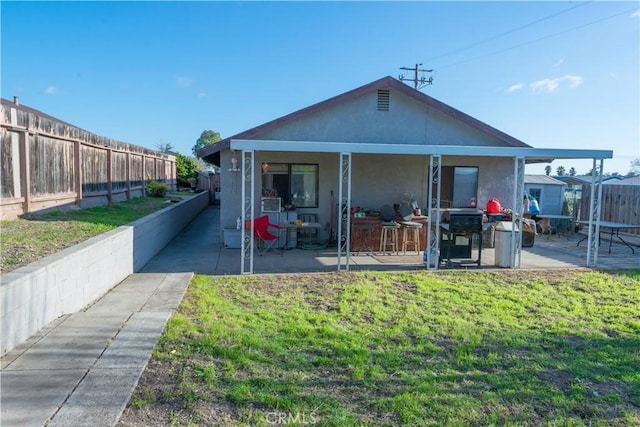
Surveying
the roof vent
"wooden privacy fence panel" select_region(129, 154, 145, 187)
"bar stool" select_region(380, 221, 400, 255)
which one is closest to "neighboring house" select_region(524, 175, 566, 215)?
the roof vent

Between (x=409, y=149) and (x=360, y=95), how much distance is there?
343 cm

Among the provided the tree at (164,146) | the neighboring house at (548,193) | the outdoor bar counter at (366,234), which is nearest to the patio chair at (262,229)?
the outdoor bar counter at (366,234)

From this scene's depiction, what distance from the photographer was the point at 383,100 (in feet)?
36.8

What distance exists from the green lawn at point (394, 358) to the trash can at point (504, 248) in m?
1.89

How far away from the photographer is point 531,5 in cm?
1450

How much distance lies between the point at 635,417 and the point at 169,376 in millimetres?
3681

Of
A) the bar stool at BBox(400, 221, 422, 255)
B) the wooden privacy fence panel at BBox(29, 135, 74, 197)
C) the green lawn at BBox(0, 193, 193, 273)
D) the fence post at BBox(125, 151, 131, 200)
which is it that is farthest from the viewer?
the fence post at BBox(125, 151, 131, 200)

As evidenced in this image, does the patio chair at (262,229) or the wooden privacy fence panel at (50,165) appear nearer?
the wooden privacy fence panel at (50,165)

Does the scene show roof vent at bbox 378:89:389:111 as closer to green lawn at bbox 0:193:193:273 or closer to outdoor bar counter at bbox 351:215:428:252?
outdoor bar counter at bbox 351:215:428:252

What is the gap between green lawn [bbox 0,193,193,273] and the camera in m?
4.75

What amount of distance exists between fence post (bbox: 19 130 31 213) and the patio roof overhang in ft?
11.4

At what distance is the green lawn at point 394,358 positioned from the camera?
10.1ft

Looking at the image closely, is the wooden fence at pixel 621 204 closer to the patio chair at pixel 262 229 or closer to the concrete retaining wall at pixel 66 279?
the patio chair at pixel 262 229

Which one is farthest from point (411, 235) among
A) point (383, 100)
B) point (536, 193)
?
point (536, 193)
